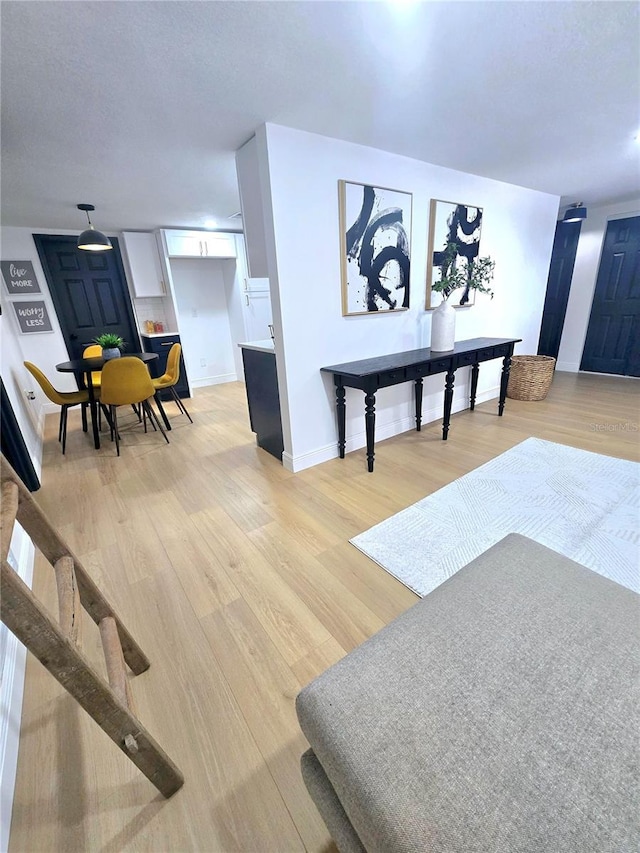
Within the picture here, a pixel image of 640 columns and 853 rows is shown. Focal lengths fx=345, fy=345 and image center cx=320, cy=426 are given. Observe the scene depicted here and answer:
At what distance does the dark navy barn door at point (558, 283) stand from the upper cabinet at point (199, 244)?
15.6ft

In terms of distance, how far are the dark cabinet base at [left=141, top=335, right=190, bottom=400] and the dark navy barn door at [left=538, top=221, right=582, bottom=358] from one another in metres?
5.63

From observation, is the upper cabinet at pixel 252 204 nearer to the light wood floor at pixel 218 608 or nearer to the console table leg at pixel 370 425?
the console table leg at pixel 370 425

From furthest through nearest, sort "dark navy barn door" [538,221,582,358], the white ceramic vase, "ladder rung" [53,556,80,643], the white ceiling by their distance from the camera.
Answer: "dark navy barn door" [538,221,582,358] < the white ceramic vase < the white ceiling < "ladder rung" [53,556,80,643]

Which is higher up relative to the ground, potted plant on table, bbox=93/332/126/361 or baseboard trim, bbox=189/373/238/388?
potted plant on table, bbox=93/332/126/361

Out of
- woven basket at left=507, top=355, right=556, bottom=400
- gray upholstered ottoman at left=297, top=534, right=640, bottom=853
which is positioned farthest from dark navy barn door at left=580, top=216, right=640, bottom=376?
gray upholstered ottoman at left=297, top=534, right=640, bottom=853

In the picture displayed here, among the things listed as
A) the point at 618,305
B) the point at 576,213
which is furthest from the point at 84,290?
the point at 618,305

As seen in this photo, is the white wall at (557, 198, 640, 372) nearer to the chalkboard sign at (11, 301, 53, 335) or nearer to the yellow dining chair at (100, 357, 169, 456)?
the yellow dining chair at (100, 357, 169, 456)

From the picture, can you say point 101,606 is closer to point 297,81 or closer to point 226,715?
point 226,715

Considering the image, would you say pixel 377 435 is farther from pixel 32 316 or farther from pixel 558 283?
pixel 32 316

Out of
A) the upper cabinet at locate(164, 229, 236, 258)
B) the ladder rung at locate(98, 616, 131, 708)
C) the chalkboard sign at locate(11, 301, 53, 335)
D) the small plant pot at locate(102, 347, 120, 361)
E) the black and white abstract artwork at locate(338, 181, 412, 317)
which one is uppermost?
the upper cabinet at locate(164, 229, 236, 258)

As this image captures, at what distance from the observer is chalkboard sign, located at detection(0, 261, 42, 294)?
417 cm

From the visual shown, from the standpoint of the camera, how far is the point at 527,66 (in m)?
1.68

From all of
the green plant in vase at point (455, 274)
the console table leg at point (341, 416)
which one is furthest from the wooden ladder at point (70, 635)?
the green plant in vase at point (455, 274)

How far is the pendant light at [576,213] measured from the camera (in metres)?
4.29
